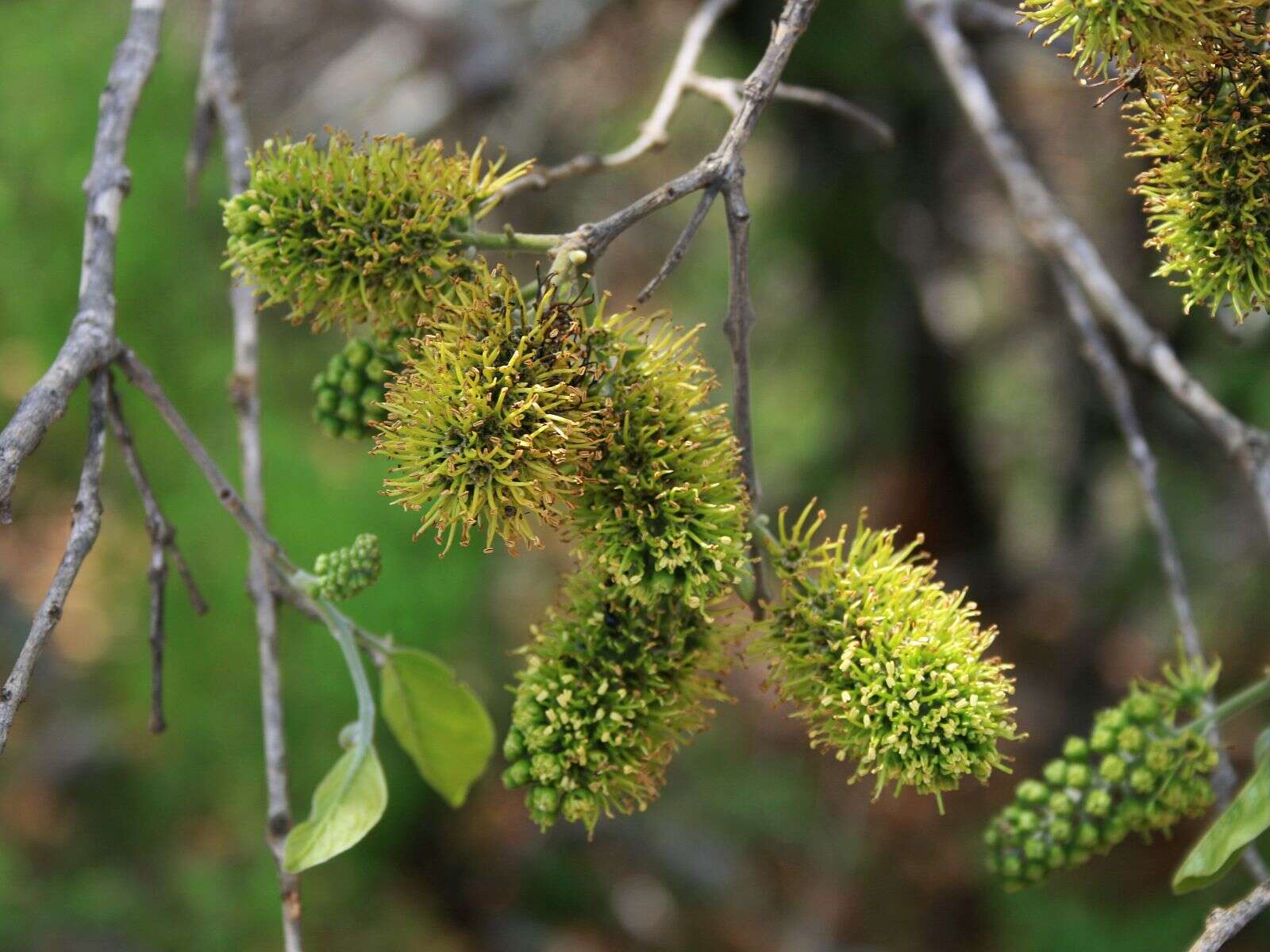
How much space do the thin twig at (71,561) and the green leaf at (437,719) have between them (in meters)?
0.43

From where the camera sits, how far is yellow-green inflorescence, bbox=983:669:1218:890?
1.49 m

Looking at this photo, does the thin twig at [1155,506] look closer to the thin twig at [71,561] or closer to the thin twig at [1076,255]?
the thin twig at [1076,255]

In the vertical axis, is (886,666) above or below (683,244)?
below

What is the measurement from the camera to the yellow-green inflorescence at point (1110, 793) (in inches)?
58.8

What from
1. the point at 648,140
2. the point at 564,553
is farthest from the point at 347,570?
the point at 564,553

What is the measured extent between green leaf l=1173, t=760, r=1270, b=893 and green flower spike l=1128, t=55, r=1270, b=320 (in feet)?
1.71

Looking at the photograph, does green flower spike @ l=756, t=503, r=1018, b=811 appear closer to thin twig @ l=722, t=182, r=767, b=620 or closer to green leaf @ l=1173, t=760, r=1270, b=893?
thin twig @ l=722, t=182, r=767, b=620

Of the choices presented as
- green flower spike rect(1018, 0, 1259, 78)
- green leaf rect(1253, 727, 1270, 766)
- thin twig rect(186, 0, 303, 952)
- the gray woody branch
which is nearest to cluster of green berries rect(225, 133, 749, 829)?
thin twig rect(186, 0, 303, 952)

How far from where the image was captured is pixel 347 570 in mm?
1383

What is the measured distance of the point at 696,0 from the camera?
10.8 ft

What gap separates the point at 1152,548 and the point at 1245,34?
2.43m

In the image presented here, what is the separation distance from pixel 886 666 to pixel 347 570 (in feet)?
2.13

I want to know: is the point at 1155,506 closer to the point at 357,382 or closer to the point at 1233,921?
the point at 1233,921

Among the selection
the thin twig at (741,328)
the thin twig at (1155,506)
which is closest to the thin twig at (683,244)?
the thin twig at (741,328)
